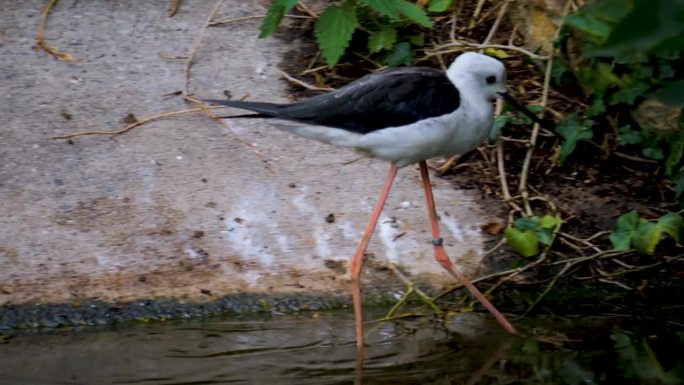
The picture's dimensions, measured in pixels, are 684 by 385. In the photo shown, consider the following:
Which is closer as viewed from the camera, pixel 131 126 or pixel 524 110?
pixel 524 110

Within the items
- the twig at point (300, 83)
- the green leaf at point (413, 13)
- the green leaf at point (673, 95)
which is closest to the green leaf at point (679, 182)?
Result: the green leaf at point (413, 13)

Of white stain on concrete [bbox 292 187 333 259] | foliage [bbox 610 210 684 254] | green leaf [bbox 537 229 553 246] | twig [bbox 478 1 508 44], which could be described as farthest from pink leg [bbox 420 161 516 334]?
twig [bbox 478 1 508 44]

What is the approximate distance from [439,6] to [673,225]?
6.20 ft

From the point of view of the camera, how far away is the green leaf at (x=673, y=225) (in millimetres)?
4191

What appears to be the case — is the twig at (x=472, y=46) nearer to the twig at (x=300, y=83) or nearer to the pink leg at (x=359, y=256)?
the twig at (x=300, y=83)

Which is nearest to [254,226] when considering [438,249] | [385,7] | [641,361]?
[438,249]

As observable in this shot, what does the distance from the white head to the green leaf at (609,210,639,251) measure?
2.50ft

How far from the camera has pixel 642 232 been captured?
13.9 ft

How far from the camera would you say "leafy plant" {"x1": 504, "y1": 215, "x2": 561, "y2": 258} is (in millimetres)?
4395

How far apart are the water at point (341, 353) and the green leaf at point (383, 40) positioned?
170 cm

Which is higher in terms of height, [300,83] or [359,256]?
[300,83]

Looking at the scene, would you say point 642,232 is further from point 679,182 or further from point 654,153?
point 654,153

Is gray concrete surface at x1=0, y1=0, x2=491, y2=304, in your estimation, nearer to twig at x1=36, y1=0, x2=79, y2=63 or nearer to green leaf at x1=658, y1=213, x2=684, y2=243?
twig at x1=36, y1=0, x2=79, y2=63

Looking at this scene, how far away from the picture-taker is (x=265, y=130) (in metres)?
5.12
